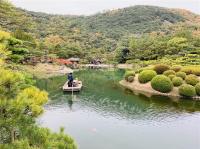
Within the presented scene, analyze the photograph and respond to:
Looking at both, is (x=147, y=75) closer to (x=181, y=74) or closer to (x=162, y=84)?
(x=162, y=84)

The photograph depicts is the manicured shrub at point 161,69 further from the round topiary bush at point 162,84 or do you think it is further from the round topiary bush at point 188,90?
the round topiary bush at point 188,90

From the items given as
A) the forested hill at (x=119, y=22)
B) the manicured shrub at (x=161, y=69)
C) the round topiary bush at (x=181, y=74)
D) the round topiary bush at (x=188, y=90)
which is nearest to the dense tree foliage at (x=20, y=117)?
the round topiary bush at (x=188, y=90)

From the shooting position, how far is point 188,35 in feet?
193

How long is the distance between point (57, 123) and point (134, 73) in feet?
57.0

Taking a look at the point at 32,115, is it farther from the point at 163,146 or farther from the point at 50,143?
the point at 163,146

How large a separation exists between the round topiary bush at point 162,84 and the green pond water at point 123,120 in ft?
5.30

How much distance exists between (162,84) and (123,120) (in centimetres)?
1006

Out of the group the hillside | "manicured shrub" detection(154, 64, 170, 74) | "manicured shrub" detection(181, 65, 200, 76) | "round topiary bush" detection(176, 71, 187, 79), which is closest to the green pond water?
"round topiary bush" detection(176, 71, 187, 79)

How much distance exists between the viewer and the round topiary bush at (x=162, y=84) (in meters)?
30.8

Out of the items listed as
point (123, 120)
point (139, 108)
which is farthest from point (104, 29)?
point (123, 120)

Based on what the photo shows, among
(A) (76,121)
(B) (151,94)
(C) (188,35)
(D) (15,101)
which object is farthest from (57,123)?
(C) (188,35)

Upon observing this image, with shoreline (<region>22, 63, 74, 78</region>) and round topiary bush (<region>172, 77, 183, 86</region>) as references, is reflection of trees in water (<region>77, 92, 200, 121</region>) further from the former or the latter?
shoreline (<region>22, 63, 74, 78</region>)

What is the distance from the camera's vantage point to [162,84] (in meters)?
31.0

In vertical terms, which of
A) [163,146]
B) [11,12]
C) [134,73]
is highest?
[11,12]
